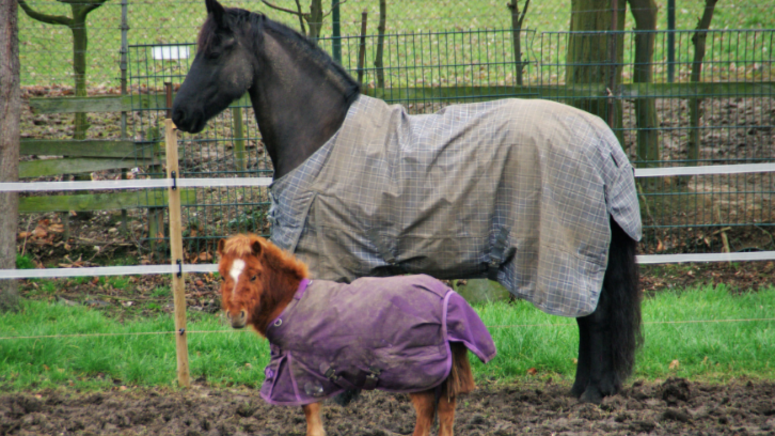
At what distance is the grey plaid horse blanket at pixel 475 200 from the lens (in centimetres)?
331

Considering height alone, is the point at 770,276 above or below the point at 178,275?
below

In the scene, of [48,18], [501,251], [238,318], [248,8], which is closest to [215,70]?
[238,318]

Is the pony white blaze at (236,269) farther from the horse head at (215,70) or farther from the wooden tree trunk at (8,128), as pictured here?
the wooden tree trunk at (8,128)

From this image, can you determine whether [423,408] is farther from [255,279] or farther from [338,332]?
[255,279]

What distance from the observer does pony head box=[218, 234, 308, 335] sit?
2.69 m

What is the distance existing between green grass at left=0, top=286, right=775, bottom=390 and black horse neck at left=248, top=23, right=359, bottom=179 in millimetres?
1757

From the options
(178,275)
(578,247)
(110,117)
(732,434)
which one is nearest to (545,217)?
(578,247)

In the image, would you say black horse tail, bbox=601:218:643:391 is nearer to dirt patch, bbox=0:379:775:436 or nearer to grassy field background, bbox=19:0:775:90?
dirt patch, bbox=0:379:775:436

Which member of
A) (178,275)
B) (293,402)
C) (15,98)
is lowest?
(293,402)

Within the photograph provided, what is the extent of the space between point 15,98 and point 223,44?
275cm

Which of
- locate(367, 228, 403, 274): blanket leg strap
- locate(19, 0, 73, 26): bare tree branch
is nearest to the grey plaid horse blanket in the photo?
locate(367, 228, 403, 274): blanket leg strap

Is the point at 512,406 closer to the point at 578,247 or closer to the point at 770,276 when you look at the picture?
the point at 578,247

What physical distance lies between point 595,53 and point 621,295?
378cm

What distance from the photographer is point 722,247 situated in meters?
6.70
